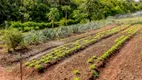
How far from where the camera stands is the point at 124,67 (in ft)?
47.4

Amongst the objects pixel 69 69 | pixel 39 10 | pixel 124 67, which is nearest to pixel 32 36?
pixel 69 69

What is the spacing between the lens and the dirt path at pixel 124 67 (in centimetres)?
1285

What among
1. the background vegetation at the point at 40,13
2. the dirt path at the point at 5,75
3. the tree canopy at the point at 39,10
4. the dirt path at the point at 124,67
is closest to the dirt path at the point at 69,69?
the dirt path at the point at 124,67

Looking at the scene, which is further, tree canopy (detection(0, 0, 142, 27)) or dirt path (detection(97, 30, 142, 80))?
tree canopy (detection(0, 0, 142, 27))

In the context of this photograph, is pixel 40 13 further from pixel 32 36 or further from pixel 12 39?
pixel 12 39

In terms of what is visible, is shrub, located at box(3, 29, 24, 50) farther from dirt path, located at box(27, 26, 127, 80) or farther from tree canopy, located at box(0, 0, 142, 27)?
tree canopy, located at box(0, 0, 142, 27)

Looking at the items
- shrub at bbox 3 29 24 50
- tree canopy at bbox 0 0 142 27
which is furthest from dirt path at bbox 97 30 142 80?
tree canopy at bbox 0 0 142 27

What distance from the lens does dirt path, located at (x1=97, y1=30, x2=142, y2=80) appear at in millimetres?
12852

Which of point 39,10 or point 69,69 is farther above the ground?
point 69,69

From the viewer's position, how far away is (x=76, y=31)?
35.4m

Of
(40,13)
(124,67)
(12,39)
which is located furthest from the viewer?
(40,13)

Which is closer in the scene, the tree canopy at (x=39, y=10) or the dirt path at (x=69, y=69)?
the dirt path at (x=69, y=69)

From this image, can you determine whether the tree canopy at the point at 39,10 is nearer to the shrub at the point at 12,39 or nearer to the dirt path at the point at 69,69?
the shrub at the point at 12,39

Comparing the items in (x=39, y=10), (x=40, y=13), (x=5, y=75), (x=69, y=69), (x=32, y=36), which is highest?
(x=69, y=69)
